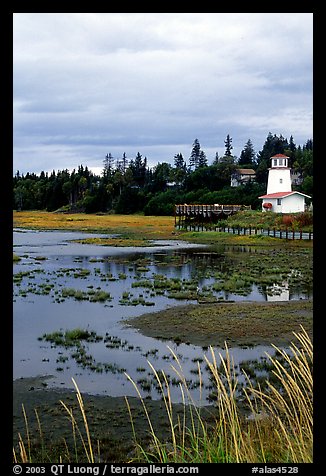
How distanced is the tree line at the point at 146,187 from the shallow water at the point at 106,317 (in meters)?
4.97

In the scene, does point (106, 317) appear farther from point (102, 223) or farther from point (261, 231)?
point (102, 223)

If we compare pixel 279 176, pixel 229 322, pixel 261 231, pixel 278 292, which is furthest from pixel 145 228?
pixel 229 322

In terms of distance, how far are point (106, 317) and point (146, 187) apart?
22.7 metres

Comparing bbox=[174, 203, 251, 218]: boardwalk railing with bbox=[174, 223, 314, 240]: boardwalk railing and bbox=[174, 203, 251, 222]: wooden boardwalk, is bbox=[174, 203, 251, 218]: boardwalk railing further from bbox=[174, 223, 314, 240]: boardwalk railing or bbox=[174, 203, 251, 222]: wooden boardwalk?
bbox=[174, 223, 314, 240]: boardwalk railing

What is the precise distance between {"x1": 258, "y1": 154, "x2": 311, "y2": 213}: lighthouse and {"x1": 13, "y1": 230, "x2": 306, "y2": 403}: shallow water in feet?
47.6

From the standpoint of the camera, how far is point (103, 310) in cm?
1780

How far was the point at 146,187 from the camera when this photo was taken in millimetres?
38438

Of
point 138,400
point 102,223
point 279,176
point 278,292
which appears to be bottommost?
point 138,400

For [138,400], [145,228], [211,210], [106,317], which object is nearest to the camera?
[138,400]
